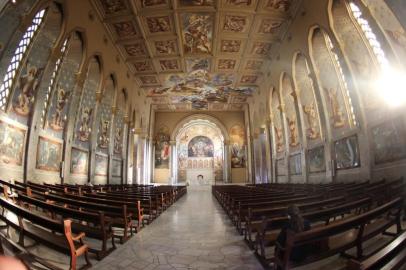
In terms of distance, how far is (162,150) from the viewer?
30.1 metres

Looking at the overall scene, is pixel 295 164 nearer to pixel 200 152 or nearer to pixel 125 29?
pixel 125 29

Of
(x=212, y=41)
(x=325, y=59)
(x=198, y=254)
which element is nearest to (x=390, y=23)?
(x=325, y=59)

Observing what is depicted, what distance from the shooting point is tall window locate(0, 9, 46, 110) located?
8.26 m

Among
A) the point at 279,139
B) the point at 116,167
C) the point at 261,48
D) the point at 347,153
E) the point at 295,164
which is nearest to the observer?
the point at 347,153

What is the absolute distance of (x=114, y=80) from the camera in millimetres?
16453

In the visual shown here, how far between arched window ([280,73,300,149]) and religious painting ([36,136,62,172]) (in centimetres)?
1324

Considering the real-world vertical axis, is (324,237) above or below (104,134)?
below

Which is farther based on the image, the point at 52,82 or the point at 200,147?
the point at 200,147

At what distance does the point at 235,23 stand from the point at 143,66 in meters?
8.19

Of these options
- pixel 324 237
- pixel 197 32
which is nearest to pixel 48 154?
pixel 197 32

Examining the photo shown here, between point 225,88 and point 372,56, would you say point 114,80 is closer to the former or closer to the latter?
point 225,88

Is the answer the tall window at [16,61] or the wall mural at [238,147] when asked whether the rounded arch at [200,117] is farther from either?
the tall window at [16,61]

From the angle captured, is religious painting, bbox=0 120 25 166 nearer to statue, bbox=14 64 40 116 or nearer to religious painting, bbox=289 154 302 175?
statue, bbox=14 64 40 116

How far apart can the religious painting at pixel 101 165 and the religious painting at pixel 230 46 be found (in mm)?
10847
